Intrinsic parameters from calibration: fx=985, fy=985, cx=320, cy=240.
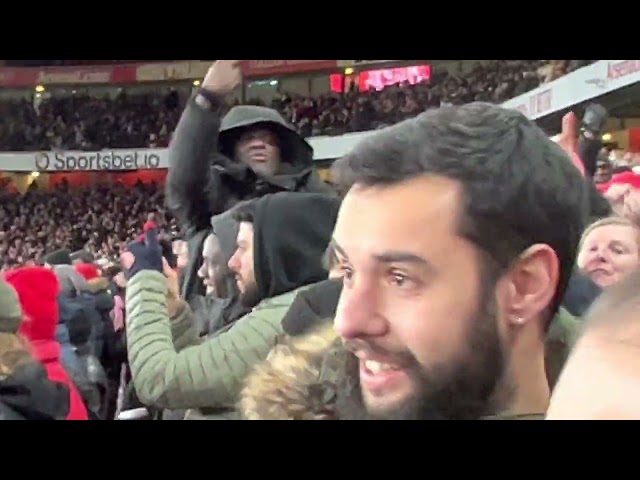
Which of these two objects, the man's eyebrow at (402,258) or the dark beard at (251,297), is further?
the dark beard at (251,297)

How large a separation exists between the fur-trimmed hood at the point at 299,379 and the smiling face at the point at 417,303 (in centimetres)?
7

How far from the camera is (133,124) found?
294 centimetres

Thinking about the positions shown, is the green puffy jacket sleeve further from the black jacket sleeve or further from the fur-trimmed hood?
the black jacket sleeve

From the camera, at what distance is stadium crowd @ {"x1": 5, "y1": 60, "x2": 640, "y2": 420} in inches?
108

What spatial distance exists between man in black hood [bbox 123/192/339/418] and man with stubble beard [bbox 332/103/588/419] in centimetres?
11

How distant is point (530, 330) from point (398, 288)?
1.28ft

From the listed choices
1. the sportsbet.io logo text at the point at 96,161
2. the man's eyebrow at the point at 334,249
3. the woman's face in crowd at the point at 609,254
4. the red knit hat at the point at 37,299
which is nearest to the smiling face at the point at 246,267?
the man's eyebrow at the point at 334,249

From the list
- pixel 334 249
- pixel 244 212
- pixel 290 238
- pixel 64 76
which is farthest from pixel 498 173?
pixel 64 76

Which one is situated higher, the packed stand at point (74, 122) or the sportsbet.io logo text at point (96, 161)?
the packed stand at point (74, 122)

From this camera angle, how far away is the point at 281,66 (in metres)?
2.92

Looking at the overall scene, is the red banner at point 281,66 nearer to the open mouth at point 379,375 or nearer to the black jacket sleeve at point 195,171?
the black jacket sleeve at point 195,171

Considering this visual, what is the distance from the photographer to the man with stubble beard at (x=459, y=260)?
8.95ft

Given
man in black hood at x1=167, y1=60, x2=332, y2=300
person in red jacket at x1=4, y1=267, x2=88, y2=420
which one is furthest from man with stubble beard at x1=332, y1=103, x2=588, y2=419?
person in red jacket at x1=4, y1=267, x2=88, y2=420
